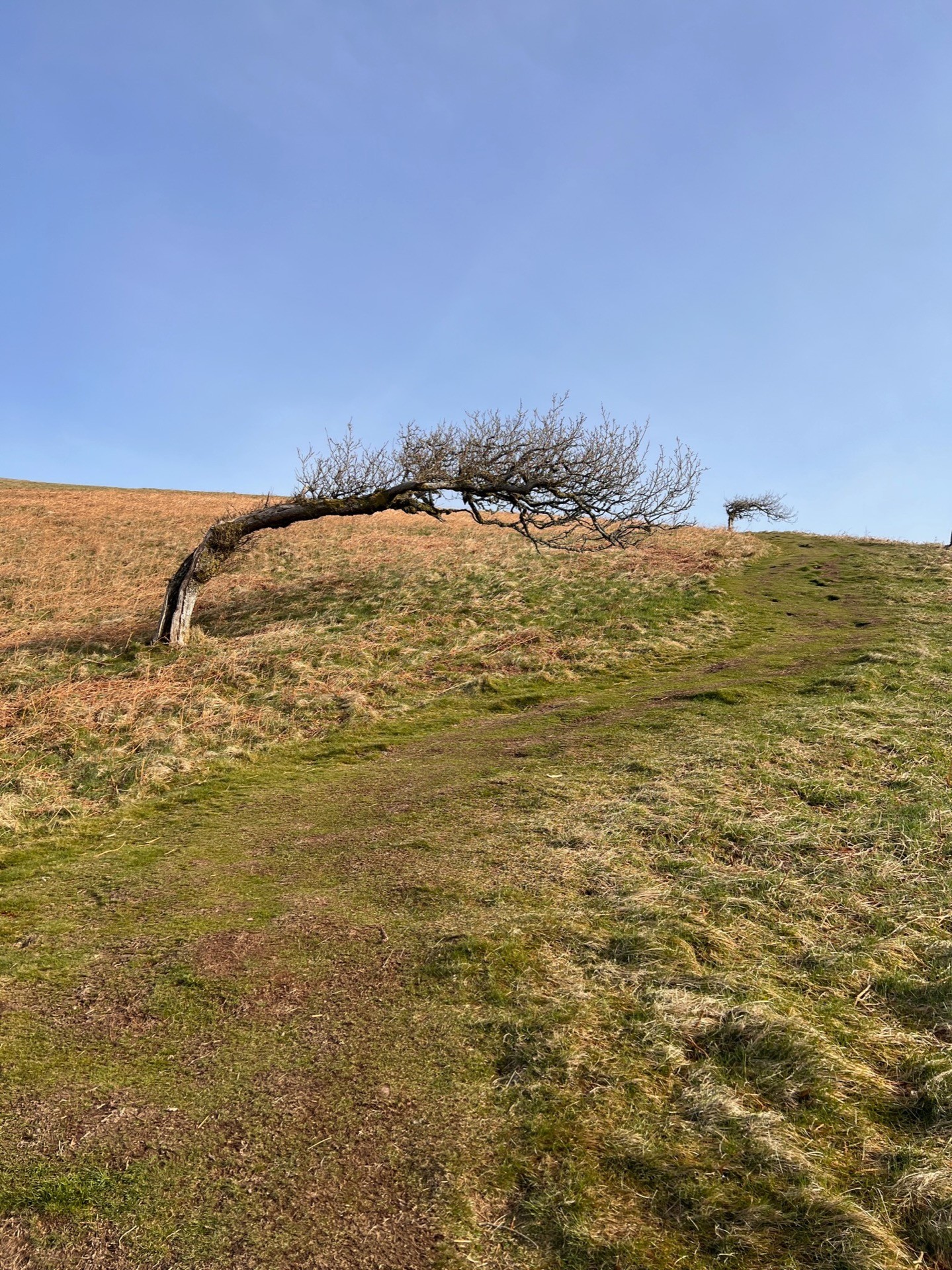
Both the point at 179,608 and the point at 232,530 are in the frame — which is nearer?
the point at 179,608

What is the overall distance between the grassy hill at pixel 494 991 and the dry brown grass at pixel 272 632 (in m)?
0.25

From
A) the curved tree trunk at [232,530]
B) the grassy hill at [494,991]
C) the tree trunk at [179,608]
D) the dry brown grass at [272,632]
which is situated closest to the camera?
the grassy hill at [494,991]

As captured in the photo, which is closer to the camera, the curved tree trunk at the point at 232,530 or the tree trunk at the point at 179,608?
the tree trunk at the point at 179,608

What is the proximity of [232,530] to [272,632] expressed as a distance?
274 cm

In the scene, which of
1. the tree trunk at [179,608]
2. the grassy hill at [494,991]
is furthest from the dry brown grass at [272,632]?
the tree trunk at [179,608]

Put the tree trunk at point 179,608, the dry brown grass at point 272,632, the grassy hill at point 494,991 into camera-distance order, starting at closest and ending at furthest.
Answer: the grassy hill at point 494,991
the dry brown grass at point 272,632
the tree trunk at point 179,608

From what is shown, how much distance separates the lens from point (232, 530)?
17.8 m

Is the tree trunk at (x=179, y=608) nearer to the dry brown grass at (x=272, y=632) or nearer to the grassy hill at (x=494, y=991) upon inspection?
the dry brown grass at (x=272, y=632)

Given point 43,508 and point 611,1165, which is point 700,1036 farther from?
point 43,508

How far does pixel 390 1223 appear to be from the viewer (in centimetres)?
330

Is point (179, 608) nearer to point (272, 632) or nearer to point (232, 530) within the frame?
point (272, 632)

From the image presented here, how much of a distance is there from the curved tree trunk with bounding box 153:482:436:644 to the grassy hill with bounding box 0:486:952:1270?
190 inches

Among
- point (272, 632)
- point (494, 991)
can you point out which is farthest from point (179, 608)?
point (494, 991)

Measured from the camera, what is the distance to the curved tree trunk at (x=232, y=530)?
17.0 metres
